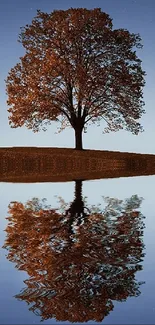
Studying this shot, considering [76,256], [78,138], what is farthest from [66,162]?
[76,256]

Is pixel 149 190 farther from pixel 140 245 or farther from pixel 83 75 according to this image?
pixel 83 75

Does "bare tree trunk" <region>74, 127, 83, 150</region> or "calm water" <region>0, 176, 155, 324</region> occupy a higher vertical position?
"bare tree trunk" <region>74, 127, 83, 150</region>

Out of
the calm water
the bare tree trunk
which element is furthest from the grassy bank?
the calm water

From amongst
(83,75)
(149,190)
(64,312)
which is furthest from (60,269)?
(83,75)

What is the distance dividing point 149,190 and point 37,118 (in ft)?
95.9

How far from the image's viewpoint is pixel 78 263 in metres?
10.3

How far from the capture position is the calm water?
7641 millimetres

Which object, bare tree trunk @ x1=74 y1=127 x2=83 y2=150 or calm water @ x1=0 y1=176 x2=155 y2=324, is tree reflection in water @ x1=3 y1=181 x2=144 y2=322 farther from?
bare tree trunk @ x1=74 y1=127 x2=83 y2=150

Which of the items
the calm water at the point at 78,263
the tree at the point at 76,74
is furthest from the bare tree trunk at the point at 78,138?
the calm water at the point at 78,263

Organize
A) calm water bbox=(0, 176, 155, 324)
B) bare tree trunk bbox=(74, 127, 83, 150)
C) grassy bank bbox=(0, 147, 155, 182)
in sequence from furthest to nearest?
1. bare tree trunk bbox=(74, 127, 83, 150)
2. grassy bank bbox=(0, 147, 155, 182)
3. calm water bbox=(0, 176, 155, 324)

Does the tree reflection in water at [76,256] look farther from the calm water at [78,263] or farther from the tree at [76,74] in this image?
the tree at [76,74]

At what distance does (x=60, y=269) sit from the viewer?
32.3 ft

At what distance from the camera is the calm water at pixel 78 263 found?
7.64 metres

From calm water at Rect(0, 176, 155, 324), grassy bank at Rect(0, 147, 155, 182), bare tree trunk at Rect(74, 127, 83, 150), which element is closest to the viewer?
calm water at Rect(0, 176, 155, 324)
